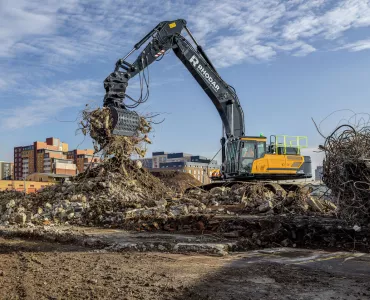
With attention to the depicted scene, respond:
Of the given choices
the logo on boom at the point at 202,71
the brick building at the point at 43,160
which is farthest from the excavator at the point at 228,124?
the brick building at the point at 43,160

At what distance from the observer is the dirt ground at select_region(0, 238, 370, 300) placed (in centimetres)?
455

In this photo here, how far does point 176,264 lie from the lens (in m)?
6.14

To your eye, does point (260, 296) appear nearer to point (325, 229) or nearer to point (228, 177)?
point (325, 229)

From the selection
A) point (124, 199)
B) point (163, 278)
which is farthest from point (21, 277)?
point (124, 199)

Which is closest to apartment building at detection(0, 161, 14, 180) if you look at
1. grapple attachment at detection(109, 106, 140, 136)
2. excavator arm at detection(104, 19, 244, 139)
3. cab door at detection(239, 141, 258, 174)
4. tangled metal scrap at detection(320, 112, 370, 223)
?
excavator arm at detection(104, 19, 244, 139)

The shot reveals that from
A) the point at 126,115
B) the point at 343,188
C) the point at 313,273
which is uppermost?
the point at 126,115

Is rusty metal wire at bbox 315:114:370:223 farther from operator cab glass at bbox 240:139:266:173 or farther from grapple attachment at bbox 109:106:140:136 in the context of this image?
operator cab glass at bbox 240:139:266:173

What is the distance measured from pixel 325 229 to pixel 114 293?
5.04 metres

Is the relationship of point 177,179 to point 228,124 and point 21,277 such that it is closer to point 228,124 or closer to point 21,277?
point 228,124

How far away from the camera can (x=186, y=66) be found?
597 inches

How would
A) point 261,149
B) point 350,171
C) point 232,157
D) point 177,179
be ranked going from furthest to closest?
point 177,179 < point 261,149 < point 232,157 < point 350,171

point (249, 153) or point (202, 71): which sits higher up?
point (202, 71)

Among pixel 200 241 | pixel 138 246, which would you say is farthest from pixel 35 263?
pixel 200 241

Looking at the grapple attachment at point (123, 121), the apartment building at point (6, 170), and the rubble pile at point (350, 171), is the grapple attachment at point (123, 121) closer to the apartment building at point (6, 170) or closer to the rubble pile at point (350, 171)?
the rubble pile at point (350, 171)
